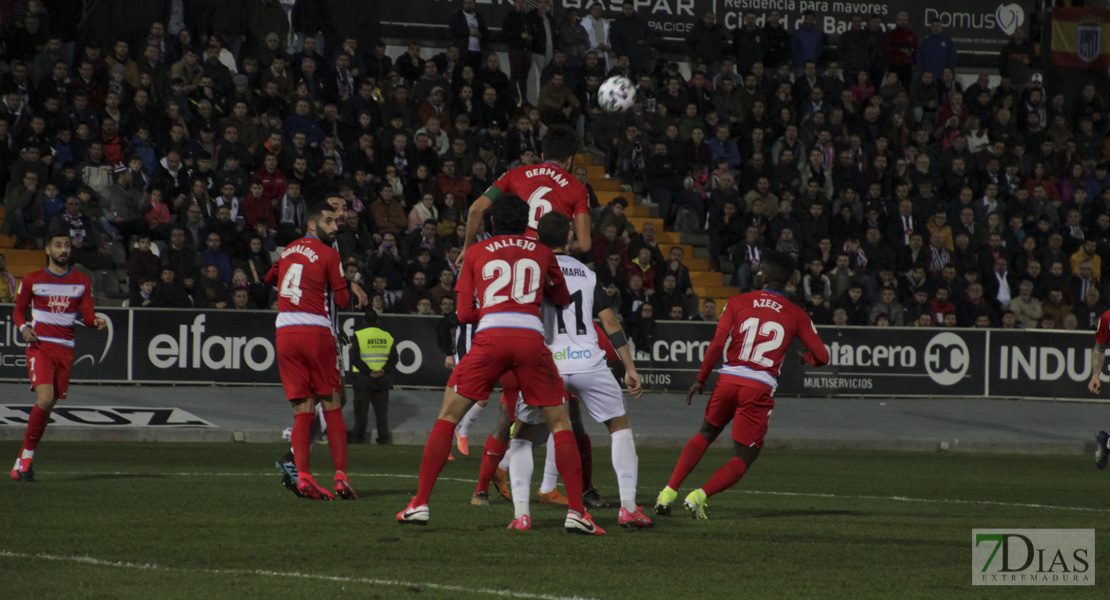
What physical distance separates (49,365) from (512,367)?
243 inches

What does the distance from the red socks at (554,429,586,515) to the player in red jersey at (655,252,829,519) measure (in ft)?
6.17

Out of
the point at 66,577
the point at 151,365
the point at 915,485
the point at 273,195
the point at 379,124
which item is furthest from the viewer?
the point at 379,124

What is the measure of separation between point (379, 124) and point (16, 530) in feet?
56.6

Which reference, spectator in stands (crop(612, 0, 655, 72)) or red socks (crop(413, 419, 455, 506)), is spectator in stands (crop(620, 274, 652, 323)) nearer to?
spectator in stands (crop(612, 0, 655, 72))

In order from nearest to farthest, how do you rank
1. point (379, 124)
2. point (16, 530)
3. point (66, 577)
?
point (66, 577) < point (16, 530) < point (379, 124)

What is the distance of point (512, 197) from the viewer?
897cm

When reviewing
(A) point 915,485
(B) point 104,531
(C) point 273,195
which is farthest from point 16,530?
(C) point 273,195

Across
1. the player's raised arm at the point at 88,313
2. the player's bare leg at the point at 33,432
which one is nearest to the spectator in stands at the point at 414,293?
the player's raised arm at the point at 88,313

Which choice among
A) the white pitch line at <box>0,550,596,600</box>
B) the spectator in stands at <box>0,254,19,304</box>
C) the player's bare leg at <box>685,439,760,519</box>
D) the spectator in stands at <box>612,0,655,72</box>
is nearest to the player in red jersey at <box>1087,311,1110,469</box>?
the player's bare leg at <box>685,439,760,519</box>

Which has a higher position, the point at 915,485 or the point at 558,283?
the point at 558,283

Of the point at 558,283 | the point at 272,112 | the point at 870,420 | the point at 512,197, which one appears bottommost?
the point at 870,420

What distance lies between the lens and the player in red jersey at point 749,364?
10.7 meters

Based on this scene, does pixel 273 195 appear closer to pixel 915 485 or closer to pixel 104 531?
pixel 915 485

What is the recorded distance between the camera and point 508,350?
339 inches
